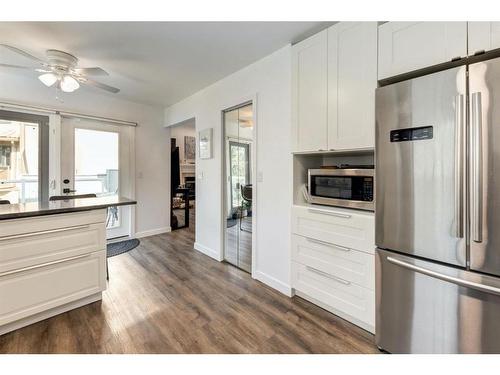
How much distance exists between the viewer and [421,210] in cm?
137

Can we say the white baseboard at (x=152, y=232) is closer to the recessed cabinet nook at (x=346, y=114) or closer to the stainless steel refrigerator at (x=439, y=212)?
the recessed cabinet nook at (x=346, y=114)

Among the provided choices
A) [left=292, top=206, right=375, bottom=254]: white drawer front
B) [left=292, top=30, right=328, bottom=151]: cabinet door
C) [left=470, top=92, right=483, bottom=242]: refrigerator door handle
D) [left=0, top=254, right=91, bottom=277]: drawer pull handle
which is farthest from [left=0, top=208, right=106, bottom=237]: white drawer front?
[left=470, top=92, right=483, bottom=242]: refrigerator door handle

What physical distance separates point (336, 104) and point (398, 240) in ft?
3.62

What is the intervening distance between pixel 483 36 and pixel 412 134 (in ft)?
1.85

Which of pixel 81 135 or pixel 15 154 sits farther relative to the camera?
pixel 81 135

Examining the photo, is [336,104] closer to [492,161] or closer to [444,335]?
[492,161]

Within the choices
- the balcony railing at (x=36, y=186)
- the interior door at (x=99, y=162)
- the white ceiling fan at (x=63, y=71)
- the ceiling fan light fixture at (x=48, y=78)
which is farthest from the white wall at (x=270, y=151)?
the balcony railing at (x=36, y=186)

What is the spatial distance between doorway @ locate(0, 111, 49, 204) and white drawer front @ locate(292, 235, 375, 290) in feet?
12.0

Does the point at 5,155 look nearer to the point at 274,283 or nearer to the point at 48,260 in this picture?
the point at 48,260

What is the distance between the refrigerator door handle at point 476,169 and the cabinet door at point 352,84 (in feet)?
1.80

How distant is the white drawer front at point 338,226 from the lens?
1.70 m

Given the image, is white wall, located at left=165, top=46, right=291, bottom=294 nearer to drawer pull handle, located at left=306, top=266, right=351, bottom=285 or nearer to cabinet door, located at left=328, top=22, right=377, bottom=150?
drawer pull handle, located at left=306, top=266, right=351, bottom=285
